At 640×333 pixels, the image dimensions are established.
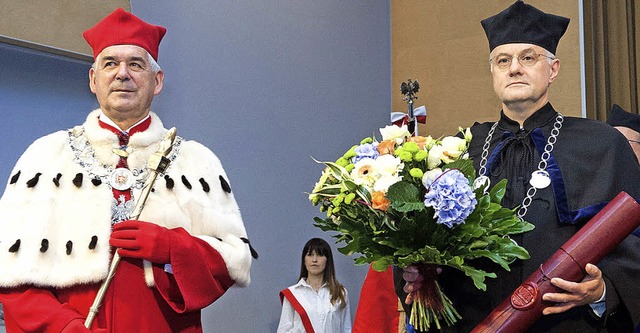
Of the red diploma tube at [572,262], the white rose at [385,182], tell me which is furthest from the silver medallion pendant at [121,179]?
the red diploma tube at [572,262]

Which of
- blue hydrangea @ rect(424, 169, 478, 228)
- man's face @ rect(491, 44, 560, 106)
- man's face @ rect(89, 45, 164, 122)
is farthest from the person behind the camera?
man's face @ rect(89, 45, 164, 122)

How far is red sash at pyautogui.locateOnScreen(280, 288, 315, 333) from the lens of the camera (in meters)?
5.80

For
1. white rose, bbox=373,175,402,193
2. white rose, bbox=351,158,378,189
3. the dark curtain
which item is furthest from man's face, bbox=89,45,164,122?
the dark curtain

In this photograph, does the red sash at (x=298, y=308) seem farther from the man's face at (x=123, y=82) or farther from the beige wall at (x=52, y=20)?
the man's face at (x=123, y=82)

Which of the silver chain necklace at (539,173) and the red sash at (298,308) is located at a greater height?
the silver chain necklace at (539,173)

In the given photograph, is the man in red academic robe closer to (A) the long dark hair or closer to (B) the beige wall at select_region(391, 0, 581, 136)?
(A) the long dark hair

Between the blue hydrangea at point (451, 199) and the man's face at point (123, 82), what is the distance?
1132 mm

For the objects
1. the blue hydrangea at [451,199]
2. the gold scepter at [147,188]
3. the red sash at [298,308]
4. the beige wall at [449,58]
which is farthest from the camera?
the beige wall at [449,58]

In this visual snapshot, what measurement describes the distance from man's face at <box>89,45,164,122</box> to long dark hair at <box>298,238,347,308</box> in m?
3.37

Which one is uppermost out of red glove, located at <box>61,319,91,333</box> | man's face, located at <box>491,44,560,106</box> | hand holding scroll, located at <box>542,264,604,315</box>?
man's face, located at <box>491,44,560,106</box>

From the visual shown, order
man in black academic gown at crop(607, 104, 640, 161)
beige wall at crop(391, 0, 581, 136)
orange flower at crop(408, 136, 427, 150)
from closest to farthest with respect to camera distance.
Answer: orange flower at crop(408, 136, 427, 150) → man in black academic gown at crop(607, 104, 640, 161) → beige wall at crop(391, 0, 581, 136)

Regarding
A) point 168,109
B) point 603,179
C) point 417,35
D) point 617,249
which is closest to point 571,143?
point 603,179

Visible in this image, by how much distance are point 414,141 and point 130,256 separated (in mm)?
940

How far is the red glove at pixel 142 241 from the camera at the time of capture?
253cm
